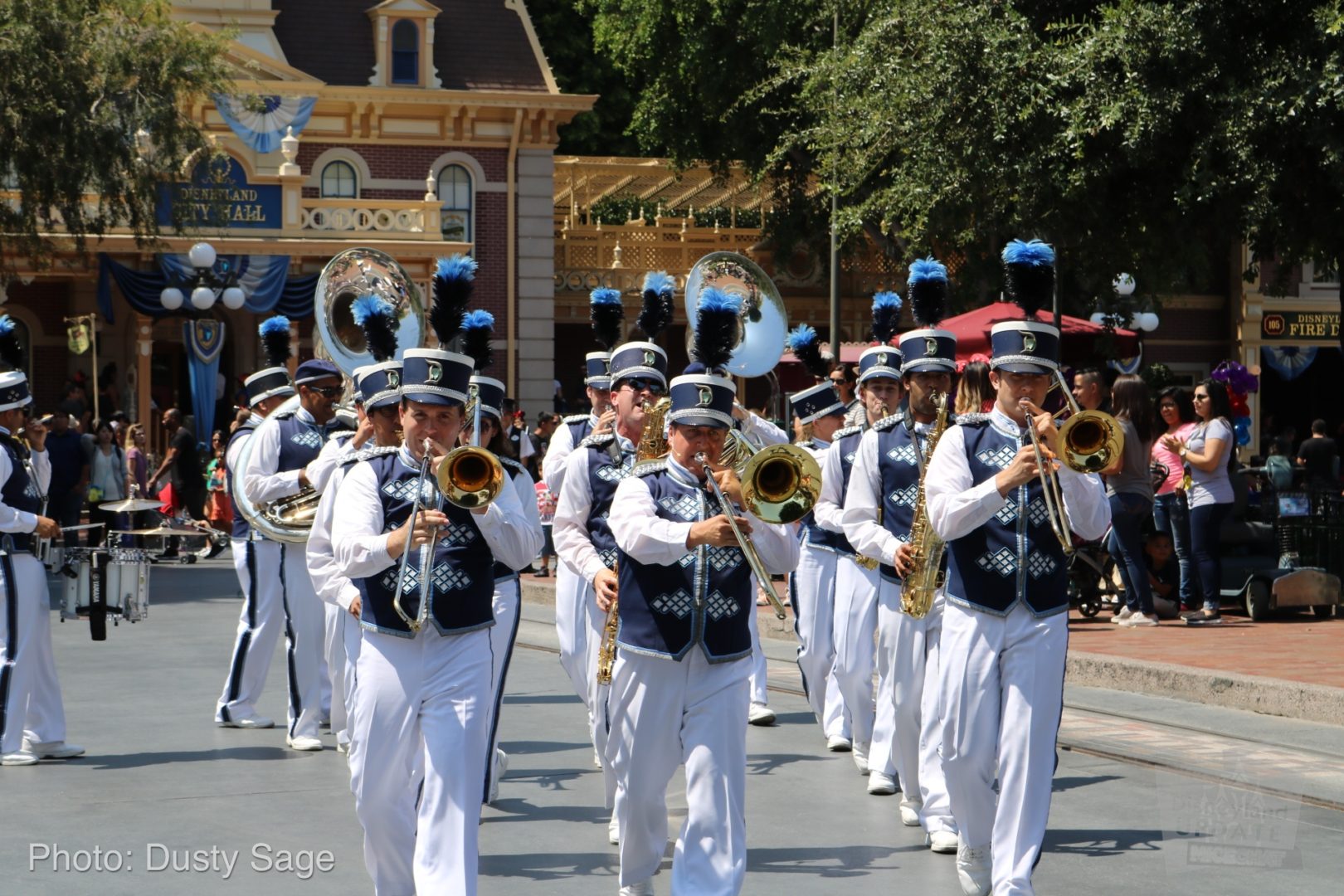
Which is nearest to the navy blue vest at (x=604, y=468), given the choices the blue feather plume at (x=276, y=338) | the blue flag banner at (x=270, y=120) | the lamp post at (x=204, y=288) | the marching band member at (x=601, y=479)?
the marching band member at (x=601, y=479)

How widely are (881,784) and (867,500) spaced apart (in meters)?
1.44

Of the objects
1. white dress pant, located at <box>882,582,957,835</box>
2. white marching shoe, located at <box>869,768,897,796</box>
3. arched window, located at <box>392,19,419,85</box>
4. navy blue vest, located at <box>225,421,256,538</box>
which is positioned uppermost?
arched window, located at <box>392,19,419,85</box>

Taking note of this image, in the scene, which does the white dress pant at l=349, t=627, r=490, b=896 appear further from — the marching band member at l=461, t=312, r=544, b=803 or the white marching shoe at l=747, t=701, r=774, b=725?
the white marching shoe at l=747, t=701, r=774, b=725

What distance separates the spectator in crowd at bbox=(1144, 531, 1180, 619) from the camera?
15383 mm

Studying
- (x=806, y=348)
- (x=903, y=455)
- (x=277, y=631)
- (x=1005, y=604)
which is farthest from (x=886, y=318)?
(x=277, y=631)

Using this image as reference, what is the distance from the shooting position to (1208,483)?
14.6 m

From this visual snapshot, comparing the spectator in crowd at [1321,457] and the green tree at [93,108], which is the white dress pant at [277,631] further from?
the spectator in crowd at [1321,457]

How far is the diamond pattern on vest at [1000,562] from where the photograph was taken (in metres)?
6.87

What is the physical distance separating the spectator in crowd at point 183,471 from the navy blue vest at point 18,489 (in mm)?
14538

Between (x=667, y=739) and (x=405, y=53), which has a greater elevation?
(x=405, y=53)

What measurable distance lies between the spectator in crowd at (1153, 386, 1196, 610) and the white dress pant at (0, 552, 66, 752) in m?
8.76

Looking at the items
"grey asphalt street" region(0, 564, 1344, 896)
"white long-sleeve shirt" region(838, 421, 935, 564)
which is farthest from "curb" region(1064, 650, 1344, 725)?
"white long-sleeve shirt" region(838, 421, 935, 564)

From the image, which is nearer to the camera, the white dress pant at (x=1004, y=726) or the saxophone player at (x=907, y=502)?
the white dress pant at (x=1004, y=726)

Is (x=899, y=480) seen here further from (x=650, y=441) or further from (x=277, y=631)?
(x=277, y=631)
